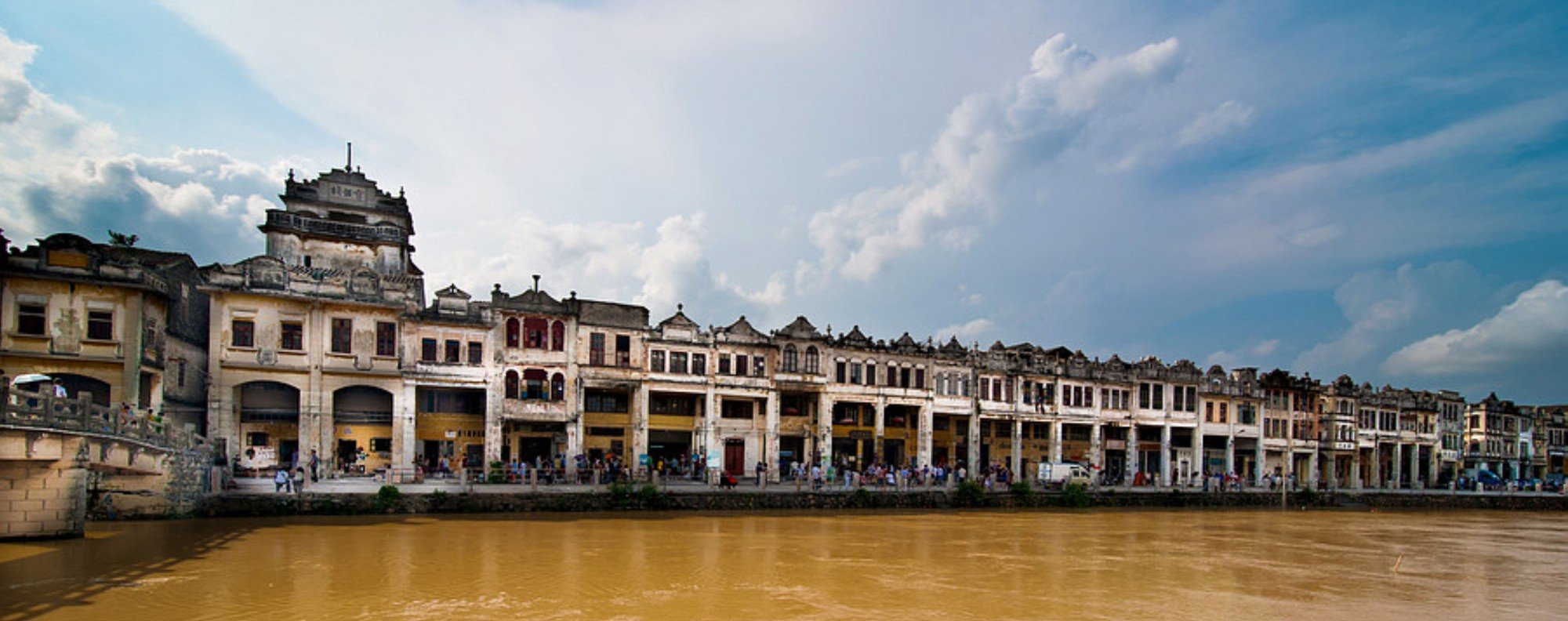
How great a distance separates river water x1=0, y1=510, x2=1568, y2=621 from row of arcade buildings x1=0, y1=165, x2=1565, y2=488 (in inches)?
398

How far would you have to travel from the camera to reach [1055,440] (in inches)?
2493

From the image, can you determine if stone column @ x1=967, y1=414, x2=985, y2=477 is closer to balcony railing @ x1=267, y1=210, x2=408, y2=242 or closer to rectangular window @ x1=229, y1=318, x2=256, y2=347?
balcony railing @ x1=267, y1=210, x2=408, y2=242

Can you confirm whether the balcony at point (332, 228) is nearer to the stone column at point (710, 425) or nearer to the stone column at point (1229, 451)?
the stone column at point (710, 425)

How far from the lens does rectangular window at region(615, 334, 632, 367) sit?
4859 centimetres

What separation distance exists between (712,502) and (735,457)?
516 inches

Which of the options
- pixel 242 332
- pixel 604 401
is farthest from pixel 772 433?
pixel 242 332

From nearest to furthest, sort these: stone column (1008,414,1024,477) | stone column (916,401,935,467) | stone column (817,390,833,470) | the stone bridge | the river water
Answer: the river water
the stone bridge
stone column (817,390,833,470)
stone column (916,401,935,467)
stone column (1008,414,1024,477)

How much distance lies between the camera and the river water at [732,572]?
20500mm

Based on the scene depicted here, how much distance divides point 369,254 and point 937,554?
3576 cm

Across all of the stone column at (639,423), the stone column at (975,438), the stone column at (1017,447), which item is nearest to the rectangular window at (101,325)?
the stone column at (639,423)

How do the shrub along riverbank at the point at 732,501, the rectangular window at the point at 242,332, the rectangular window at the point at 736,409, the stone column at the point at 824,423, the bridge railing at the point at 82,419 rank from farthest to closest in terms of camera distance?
the stone column at the point at 824,423
the rectangular window at the point at 736,409
the rectangular window at the point at 242,332
the shrub along riverbank at the point at 732,501
the bridge railing at the point at 82,419

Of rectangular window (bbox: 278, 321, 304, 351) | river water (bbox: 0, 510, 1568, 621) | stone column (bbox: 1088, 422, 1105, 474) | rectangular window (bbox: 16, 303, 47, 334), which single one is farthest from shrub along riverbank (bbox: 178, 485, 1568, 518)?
rectangular window (bbox: 16, 303, 47, 334)

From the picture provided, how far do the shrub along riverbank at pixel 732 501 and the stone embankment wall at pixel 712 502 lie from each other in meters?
0.03

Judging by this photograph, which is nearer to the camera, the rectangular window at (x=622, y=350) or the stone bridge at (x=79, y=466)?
the stone bridge at (x=79, y=466)
